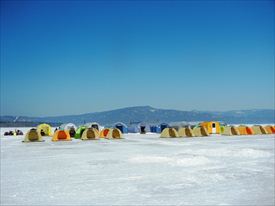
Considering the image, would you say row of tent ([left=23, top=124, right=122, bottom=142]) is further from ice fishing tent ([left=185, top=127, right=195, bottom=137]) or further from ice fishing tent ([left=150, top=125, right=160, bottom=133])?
ice fishing tent ([left=150, top=125, right=160, bottom=133])

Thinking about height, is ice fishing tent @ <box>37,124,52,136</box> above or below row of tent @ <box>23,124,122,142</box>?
above

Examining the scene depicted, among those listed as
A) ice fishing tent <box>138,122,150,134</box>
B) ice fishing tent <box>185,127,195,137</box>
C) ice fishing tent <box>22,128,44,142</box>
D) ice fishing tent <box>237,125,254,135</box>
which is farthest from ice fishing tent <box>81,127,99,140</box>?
ice fishing tent <box>237,125,254,135</box>

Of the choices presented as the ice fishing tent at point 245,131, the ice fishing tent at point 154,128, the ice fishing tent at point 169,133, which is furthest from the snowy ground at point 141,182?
the ice fishing tent at point 154,128

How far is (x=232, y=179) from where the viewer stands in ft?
31.2

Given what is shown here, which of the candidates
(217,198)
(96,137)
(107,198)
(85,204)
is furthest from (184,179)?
(96,137)

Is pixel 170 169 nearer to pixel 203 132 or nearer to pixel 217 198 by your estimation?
pixel 217 198

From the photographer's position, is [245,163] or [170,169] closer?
[170,169]

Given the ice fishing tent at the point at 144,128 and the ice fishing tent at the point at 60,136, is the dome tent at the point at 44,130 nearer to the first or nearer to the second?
the ice fishing tent at the point at 60,136

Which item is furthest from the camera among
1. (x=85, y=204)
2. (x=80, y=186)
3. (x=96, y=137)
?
(x=96, y=137)

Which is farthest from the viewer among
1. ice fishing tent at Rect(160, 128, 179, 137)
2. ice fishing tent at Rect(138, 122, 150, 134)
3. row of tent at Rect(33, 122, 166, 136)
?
ice fishing tent at Rect(138, 122, 150, 134)

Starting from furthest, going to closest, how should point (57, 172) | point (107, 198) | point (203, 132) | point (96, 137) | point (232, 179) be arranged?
point (203, 132) → point (96, 137) → point (57, 172) → point (232, 179) → point (107, 198)

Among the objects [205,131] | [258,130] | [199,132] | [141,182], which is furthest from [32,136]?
[258,130]

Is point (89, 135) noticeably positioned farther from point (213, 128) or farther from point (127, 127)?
point (213, 128)

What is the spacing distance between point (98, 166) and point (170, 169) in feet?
9.72
